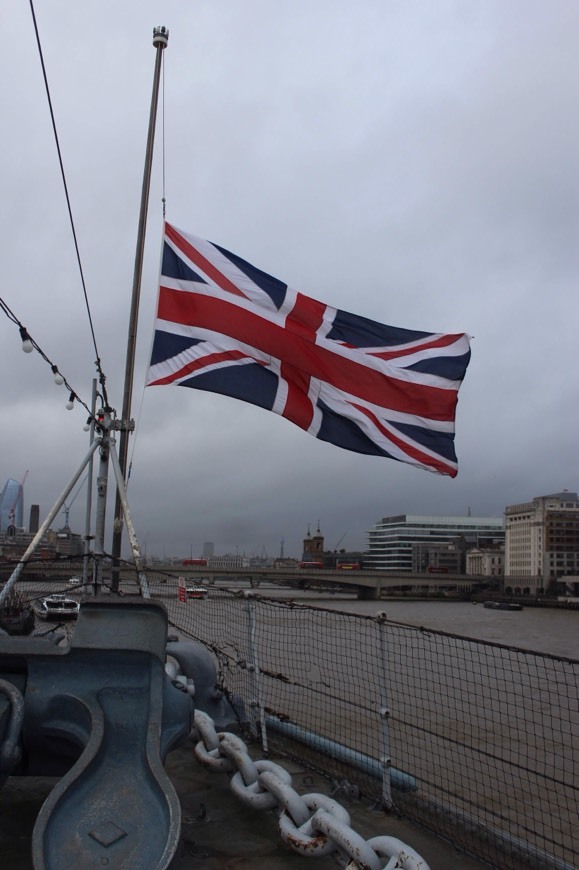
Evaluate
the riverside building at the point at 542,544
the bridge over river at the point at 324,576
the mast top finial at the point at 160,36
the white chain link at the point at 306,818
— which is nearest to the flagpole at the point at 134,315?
the mast top finial at the point at 160,36

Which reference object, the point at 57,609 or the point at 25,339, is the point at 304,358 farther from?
the point at 57,609

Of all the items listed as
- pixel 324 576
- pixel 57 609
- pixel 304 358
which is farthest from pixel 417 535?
pixel 304 358

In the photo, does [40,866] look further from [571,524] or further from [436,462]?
[571,524]

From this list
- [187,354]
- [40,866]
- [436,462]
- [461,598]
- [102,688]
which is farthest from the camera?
[461,598]

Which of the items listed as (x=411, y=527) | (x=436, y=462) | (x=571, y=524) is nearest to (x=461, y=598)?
(x=571, y=524)

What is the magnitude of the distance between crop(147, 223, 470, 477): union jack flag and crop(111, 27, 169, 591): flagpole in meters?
0.20

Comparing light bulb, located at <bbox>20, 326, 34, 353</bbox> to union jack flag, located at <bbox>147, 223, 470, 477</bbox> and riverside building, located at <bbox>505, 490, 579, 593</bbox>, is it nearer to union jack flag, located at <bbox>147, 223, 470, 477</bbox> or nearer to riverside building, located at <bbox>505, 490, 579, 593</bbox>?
union jack flag, located at <bbox>147, 223, 470, 477</bbox>

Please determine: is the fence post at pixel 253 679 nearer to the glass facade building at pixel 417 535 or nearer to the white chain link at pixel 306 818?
the white chain link at pixel 306 818

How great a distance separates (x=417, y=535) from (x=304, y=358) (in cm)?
13743

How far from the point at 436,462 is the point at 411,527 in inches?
5395

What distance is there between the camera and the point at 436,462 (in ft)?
21.4

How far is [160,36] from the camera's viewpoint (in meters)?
6.62

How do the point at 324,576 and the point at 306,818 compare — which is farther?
the point at 324,576

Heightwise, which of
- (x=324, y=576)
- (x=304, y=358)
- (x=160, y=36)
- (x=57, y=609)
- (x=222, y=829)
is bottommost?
(x=324, y=576)
